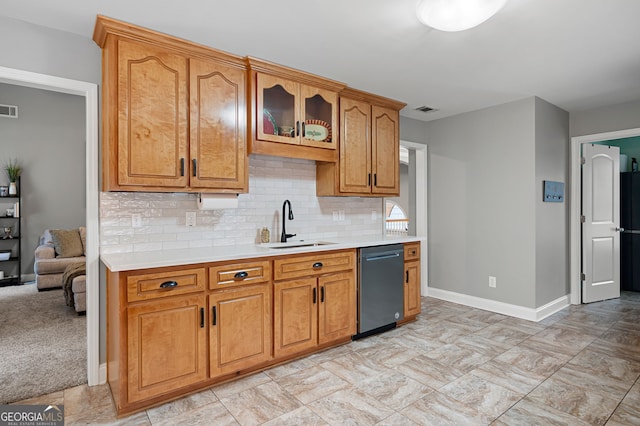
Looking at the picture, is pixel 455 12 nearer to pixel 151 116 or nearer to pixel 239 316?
pixel 151 116

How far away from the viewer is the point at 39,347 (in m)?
3.11

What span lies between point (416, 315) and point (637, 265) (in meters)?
3.82

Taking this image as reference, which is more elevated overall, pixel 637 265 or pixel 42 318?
pixel 637 265

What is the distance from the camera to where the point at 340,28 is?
2.43m

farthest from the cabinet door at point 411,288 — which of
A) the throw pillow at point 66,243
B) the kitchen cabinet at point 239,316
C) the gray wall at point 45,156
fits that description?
the gray wall at point 45,156

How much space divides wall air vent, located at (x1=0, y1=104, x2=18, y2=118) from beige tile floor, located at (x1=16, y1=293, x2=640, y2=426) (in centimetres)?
537

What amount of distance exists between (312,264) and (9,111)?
600cm

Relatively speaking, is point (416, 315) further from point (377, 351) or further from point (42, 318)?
point (42, 318)

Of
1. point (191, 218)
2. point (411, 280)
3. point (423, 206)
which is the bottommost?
point (411, 280)

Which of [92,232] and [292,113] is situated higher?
[292,113]

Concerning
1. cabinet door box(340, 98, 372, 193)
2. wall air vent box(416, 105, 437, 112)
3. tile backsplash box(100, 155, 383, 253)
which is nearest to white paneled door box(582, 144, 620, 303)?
wall air vent box(416, 105, 437, 112)

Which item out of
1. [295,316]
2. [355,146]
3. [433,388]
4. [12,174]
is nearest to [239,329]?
[295,316]

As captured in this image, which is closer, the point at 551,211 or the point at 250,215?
the point at 250,215

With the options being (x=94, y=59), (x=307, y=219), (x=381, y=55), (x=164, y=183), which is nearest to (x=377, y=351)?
(x=307, y=219)
